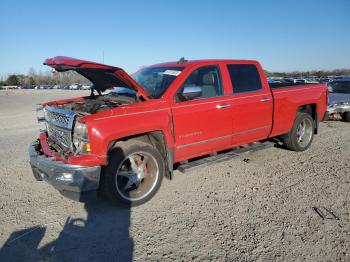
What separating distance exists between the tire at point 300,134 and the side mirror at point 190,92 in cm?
284

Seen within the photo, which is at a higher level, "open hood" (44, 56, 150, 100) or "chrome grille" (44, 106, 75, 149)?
"open hood" (44, 56, 150, 100)

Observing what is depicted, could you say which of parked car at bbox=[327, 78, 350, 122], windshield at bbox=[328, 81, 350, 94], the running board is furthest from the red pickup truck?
windshield at bbox=[328, 81, 350, 94]

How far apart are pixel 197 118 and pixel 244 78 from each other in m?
1.47

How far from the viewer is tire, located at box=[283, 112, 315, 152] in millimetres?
6363

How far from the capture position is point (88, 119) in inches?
141

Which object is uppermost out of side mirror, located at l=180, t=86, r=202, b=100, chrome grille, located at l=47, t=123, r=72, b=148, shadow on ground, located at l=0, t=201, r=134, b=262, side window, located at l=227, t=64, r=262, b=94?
side window, located at l=227, t=64, r=262, b=94

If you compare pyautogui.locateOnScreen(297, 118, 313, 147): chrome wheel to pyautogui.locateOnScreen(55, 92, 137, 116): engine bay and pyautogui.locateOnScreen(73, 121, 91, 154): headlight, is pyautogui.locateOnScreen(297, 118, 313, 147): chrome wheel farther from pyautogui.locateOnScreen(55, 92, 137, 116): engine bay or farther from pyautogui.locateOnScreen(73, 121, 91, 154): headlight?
pyautogui.locateOnScreen(73, 121, 91, 154): headlight

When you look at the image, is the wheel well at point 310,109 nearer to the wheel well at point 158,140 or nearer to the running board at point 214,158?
the running board at point 214,158

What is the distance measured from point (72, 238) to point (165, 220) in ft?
3.65

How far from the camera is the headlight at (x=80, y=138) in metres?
3.62

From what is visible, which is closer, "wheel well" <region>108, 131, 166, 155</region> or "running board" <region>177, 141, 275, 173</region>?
"wheel well" <region>108, 131, 166, 155</region>

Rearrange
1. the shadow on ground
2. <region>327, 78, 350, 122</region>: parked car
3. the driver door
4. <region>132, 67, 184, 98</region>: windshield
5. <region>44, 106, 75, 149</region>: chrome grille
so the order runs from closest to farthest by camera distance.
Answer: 1. the shadow on ground
2. <region>44, 106, 75, 149</region>: chrome grille
3. the driver door
4. <region>132, 67, 184, 98</region>: windshield
5. <region>327, 78, 350, 122</region>: parked car

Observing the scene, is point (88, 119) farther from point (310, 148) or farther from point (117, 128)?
point (310, 148)

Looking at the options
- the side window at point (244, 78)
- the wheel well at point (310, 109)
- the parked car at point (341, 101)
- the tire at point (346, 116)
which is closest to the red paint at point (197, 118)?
the side window at point (244, 78)
